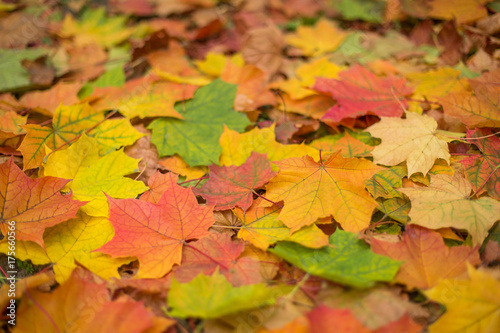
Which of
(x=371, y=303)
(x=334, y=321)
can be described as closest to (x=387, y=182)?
(x=371, y=303)

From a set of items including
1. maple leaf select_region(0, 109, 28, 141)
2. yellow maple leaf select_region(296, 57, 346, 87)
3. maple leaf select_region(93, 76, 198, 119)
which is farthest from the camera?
yellow maple leaf select_region(296, 57, 346, 87)

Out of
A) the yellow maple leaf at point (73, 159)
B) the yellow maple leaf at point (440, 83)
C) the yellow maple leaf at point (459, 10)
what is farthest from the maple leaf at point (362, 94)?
the yellow maple leaf at point (73, 159)

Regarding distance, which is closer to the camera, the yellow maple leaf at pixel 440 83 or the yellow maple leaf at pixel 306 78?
the yellow maple leaf at pixel 440 83

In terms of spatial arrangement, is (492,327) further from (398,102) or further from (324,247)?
Answer: (398,102)

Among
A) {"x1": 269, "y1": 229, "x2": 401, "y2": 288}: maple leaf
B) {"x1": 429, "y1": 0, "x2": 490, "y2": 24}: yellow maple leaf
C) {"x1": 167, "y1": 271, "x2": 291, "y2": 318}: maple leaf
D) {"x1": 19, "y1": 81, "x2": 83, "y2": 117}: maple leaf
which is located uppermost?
{"x1": 429, "y1": 0, "x2": 490, "y2": 24}: yellow maple leaf

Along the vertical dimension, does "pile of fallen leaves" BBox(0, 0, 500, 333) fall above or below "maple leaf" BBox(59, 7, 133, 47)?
below

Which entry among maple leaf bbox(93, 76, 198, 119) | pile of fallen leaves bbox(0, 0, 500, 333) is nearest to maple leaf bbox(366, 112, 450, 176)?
pile of fallen leaves bbox(0, 0, 500, 333)

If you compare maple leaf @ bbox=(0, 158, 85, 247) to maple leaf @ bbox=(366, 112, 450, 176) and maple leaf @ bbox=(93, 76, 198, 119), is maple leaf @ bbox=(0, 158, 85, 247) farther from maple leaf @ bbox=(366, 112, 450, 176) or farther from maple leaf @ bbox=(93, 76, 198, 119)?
maple leaf @ bbox=(366, 112, 450, 176)

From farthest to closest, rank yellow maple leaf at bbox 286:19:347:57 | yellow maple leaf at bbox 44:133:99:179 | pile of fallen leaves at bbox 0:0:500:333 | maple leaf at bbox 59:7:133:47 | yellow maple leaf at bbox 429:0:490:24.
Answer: maple leaf at bbox 59:7:133:47 → yellow maple leaf at bbox 286:19:347:57 → yellow maple leaf at bbox 429:0:490:24 → yellow maple leaf at bbox 44:133:99:179 → pile of fallen leaves at bbox 0:0:500:333

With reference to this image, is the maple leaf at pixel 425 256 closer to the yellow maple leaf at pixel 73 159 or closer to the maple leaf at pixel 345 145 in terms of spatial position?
the maple leaf at pixel 345 145
